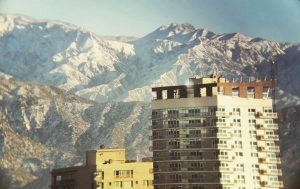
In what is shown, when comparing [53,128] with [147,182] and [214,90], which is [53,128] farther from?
[214,90]

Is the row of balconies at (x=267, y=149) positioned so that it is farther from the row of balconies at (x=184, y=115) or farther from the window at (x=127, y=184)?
the window at (x=127, y=184)

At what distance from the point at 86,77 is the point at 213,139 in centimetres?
6517

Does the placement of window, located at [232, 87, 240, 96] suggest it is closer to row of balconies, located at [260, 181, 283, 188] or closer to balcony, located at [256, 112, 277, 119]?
balcony, located at [256, 112, 277, 119]

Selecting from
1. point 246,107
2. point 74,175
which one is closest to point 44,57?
point 74,175

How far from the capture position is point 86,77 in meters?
109

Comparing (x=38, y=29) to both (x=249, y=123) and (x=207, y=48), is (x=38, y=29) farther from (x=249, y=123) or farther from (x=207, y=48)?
(x=249, y=123)

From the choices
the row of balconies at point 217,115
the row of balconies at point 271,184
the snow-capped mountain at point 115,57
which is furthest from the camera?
the snow-capped mountain at point 115,57

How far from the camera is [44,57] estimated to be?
10775cm

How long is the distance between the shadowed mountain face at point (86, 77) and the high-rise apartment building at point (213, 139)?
1643 inches

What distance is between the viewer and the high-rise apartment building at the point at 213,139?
44938 mm

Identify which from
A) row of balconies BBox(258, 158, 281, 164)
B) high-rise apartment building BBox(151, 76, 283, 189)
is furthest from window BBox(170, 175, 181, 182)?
row of balconies BBox(258, 158, 281, 164)

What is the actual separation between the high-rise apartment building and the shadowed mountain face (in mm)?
41744

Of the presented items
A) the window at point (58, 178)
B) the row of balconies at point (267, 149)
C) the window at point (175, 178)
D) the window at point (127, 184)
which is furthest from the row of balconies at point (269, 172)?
the window at point (58, 178)

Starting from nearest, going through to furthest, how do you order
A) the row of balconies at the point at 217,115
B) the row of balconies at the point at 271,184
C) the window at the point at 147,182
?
1. the row of balconies at the point at 217,115
2. the row of balconies at the point at 271,184
3. the window at the point at 147,182
